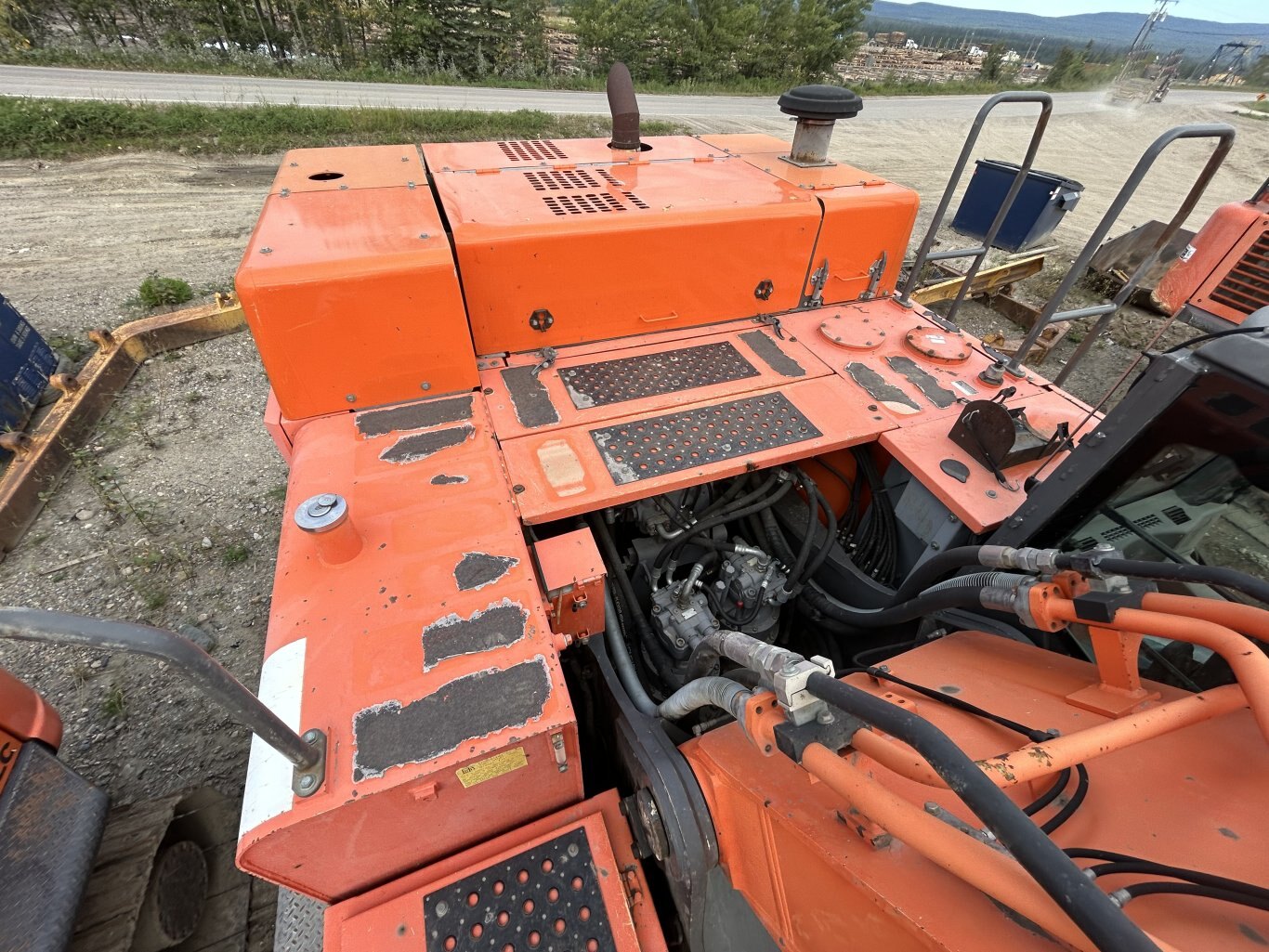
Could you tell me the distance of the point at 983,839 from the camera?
3.08ft

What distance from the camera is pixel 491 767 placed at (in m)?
1.36

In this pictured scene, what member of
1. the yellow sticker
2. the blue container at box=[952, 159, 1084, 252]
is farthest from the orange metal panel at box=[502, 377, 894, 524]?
the blue container at box=[952, 159, 1084, 252]

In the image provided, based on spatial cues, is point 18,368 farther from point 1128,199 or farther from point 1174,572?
point 1128,199

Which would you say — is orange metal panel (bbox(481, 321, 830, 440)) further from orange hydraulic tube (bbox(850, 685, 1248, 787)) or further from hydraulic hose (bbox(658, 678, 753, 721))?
orange hydraulic tube (bbox(850, 685, 1248, 787))

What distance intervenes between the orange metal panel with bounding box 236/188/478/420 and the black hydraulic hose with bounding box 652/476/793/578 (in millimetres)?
1076

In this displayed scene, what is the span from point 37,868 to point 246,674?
109cm

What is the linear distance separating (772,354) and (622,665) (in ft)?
5.14

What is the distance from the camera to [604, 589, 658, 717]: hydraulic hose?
196cm

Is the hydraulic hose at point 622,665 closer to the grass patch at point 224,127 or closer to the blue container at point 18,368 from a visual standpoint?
the blue container at point 18,368

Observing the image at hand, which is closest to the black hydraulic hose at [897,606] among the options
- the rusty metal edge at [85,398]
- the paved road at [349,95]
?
the rusty metal edge at [85,398]

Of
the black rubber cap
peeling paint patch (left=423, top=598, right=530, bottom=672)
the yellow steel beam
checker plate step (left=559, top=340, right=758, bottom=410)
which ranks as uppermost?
the black rubber cap

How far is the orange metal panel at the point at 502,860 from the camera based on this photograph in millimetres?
1403

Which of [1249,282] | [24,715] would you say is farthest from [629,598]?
[1249,282]

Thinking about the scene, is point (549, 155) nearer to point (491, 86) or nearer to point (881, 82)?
point (491, 86)
